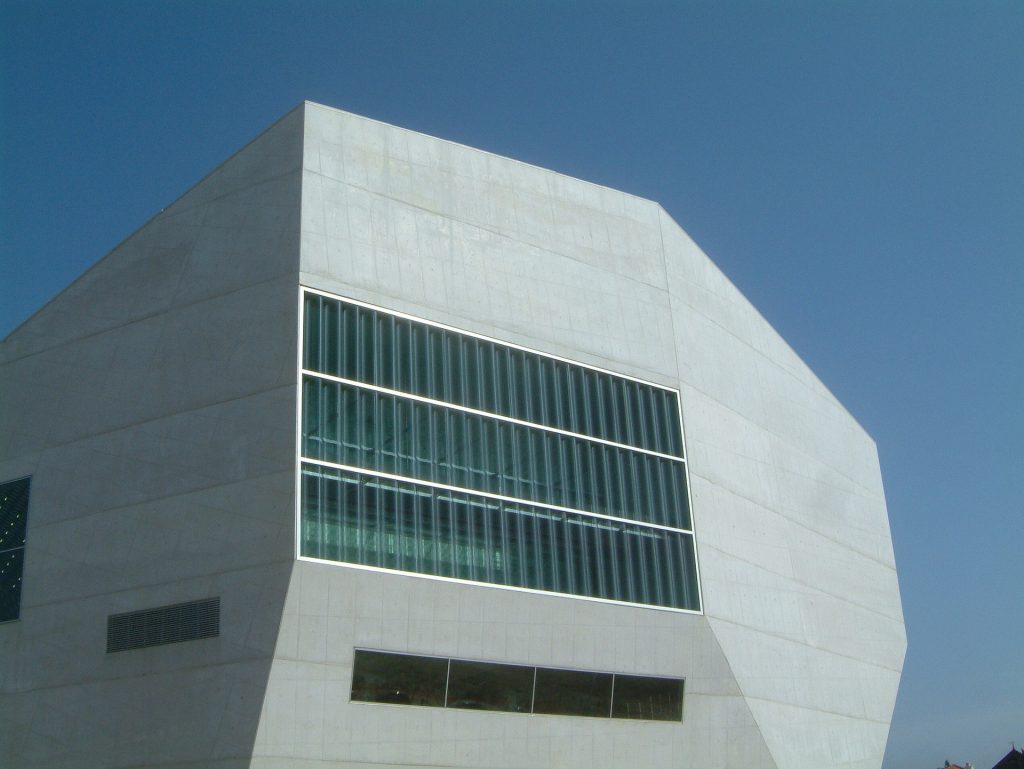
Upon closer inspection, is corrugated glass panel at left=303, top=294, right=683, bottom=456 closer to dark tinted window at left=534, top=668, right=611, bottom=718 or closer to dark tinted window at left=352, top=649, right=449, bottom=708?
dark tinted window at left=352, top=649, right=449, bottom=708

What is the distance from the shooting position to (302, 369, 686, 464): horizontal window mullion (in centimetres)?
2645

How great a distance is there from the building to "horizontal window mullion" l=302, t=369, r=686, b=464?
77 mm

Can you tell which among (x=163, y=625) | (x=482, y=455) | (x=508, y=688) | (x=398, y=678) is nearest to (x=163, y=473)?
(x=163, y=625)

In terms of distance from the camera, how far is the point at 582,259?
33375 mm

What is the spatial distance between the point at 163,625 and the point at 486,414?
29.2 feet

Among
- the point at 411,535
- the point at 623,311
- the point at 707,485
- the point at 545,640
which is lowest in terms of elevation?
the point at 545,640

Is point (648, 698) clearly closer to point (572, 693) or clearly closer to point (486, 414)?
point (572, 693)

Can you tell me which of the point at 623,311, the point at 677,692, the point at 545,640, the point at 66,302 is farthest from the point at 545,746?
the point at 66,302

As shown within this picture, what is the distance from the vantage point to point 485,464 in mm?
28859

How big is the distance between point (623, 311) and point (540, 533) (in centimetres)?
753

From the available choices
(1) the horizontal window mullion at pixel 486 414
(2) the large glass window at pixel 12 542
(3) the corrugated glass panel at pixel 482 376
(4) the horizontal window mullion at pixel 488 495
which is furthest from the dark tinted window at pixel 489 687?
(2) the large glass window at pixel 12 542

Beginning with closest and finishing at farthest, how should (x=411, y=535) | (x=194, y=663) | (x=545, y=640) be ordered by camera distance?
1. (x=194, y=663)
2. (x=411, y=535)
3. (x=545, y=640)

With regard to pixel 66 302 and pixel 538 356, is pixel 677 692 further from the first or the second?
pixel 66 302

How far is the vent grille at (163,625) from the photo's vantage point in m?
24.8
